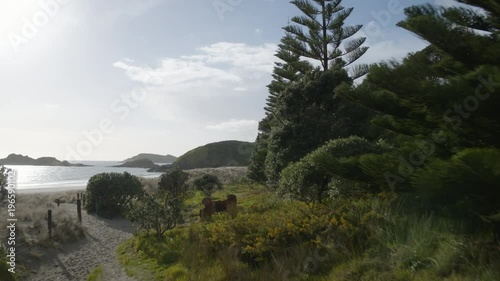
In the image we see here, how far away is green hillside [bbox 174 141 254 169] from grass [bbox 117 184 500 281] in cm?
6660

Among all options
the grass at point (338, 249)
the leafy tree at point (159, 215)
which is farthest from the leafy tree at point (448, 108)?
the leafy tree at point (159, 215)

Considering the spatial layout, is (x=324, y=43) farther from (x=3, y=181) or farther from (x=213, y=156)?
(x=213, y=156)

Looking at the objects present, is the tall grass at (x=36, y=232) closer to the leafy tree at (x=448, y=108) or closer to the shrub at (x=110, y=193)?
the shrub at (x=110, y=193)

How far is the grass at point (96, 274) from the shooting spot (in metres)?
8.98

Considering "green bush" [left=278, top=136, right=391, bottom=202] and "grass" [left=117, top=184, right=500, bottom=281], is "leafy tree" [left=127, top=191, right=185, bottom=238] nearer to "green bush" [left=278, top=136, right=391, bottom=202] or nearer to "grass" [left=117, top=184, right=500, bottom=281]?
"grass" [left=117, top=184, right=500, bottom=281]

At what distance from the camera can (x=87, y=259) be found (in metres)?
11.5

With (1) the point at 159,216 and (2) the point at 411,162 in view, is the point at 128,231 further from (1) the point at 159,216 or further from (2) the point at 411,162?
(2) the point at 411,162

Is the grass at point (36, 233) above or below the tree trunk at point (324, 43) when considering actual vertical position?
below

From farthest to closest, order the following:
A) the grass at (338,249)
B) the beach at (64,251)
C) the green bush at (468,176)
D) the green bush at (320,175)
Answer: the green bush at (320,175) → the beach at (64,251) → the grass at (338,249) → the green bush at (468,176)

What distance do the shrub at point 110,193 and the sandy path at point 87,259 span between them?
474cm

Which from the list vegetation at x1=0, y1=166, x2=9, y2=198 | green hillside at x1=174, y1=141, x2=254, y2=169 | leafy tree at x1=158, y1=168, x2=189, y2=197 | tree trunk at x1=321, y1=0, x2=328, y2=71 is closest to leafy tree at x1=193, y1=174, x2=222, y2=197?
leafy tree at x1=158, y1=168, x2=189, y2=197

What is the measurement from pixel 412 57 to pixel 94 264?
9.69 metres

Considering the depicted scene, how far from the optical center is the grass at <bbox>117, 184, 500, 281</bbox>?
184 inches

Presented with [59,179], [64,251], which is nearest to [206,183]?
[64,251]
